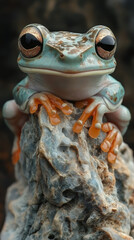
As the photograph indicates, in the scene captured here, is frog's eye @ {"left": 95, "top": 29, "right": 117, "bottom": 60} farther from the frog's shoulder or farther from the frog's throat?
the frog's shoulder

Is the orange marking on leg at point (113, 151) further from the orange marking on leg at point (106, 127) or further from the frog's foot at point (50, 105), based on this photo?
the frog's foot at point (50, 105)

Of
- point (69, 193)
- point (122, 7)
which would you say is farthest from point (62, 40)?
point (122, 7)

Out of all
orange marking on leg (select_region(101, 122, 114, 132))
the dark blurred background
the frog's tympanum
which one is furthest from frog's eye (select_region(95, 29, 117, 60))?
the dark blurred background

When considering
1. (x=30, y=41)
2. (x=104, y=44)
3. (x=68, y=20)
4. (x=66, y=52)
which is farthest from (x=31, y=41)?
(x=68, y=20)

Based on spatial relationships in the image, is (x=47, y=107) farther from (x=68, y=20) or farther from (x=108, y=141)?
(x=68, y=20)

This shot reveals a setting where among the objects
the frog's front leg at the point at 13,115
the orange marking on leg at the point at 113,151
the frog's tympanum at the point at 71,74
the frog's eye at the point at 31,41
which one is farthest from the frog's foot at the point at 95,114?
the frog's front leg at the point at 13,115

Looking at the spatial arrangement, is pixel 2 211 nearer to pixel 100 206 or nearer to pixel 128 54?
pixel 100 206
